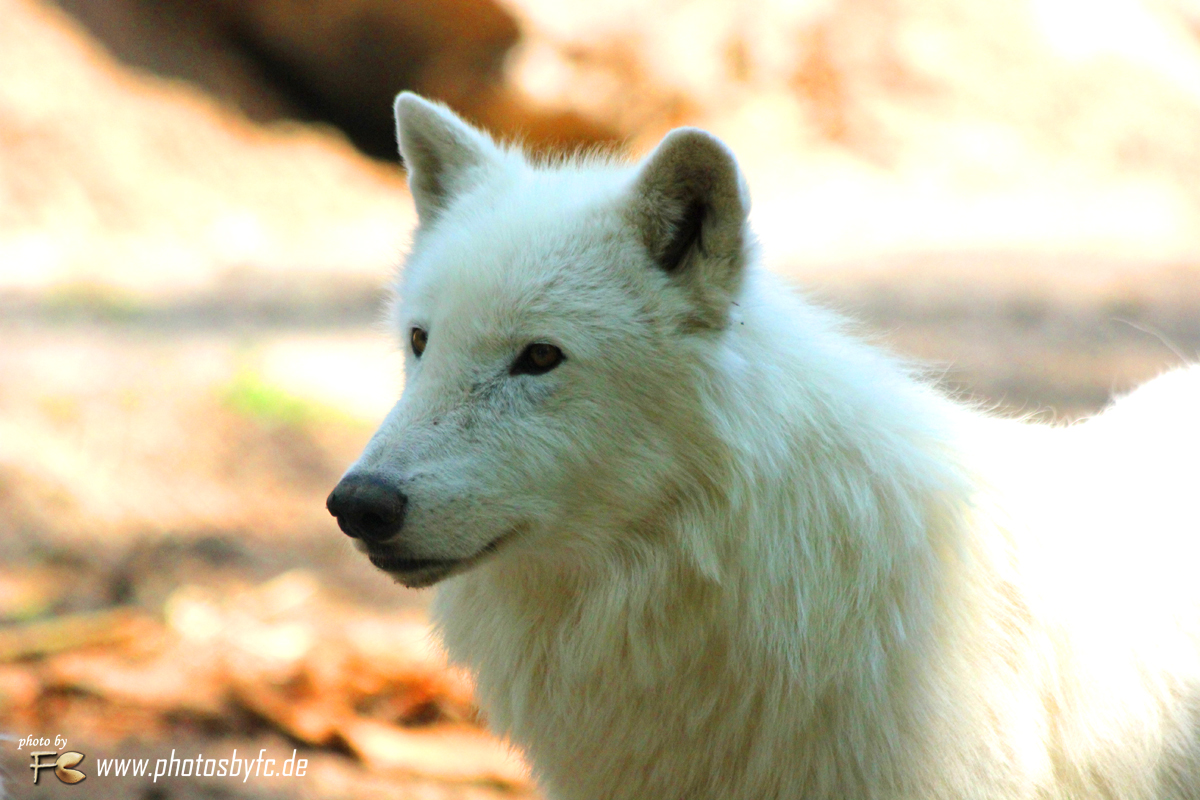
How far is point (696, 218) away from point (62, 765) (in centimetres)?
311

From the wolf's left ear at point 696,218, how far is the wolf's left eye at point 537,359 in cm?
36

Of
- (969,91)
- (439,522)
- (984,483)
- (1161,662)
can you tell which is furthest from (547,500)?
(969,91)

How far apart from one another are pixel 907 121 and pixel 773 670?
1074 centimetres

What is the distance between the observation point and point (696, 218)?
2.74 metres

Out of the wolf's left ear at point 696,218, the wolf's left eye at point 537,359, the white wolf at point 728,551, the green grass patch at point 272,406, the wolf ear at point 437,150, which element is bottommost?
the white wolf at point 728,551

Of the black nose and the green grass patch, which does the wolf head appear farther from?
the green grass patch

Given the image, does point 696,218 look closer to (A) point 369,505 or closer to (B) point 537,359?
(B) point 537,359

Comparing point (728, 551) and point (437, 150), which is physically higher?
point (437, 150)

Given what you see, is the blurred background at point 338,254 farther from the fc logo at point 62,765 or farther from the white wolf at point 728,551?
the white wolf at point 728,551

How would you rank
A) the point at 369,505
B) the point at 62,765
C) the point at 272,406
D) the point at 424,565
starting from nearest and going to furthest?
the point at 369,505 < the point at 424,565 < the point at 62,765 < the point at 272,406

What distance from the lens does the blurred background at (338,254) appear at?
15.1 ft

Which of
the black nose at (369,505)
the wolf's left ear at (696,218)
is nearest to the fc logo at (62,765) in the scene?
the black nose at (369,505)

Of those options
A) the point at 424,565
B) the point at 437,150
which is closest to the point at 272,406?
the point at 437,150

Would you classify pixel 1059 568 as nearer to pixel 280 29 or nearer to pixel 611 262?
pixel 611 262
